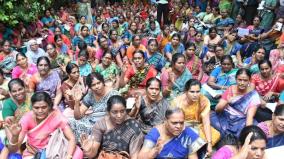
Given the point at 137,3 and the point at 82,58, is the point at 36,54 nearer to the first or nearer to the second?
the point at 82,58

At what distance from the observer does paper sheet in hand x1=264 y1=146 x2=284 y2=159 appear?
2861 mm

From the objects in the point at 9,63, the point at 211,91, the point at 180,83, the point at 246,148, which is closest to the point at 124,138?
the point at 246,148

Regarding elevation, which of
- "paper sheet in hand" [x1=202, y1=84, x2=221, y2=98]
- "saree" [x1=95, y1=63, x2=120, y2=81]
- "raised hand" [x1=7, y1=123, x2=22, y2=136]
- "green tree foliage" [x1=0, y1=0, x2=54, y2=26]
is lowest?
"paper sheet in hand" [x1=202, y1=84, x2=221, y2=98]

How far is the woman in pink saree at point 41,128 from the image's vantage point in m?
3.25

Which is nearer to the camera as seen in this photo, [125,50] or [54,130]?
[54,130]

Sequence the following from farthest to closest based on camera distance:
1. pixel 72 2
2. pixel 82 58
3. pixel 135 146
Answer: pixel 72 2
pixel 82 58
pixel 135 146

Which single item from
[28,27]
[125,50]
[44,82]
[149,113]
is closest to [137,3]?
[28,27]

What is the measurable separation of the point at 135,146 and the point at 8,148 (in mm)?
1108

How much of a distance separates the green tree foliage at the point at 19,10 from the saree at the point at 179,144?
6111mm

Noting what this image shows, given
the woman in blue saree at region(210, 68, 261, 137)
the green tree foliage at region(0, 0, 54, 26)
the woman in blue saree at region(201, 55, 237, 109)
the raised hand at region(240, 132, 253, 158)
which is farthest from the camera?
the green tree foliage at region(0, 0, 54, 26)

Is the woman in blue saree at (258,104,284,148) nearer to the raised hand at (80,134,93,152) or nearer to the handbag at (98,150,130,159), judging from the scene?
the handbag at (98,150,130,159)

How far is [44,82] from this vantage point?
188 inches

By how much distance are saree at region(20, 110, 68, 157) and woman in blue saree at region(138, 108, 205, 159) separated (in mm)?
801

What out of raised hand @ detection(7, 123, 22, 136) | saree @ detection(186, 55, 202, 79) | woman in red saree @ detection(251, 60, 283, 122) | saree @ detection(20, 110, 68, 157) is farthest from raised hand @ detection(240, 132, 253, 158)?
saree @ detection(186, 55, 202, 79)
